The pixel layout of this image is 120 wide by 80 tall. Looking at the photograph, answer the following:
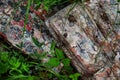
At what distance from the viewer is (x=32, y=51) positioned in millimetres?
3555

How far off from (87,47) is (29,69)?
75 centimetres

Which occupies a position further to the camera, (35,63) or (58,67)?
(58,67)

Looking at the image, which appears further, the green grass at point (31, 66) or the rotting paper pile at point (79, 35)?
the rotting paper pile at point (79, 35)

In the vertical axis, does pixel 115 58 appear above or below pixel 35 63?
below

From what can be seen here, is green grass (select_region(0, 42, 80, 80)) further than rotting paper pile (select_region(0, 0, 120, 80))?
No

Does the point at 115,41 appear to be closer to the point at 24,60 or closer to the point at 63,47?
the point at 63,47

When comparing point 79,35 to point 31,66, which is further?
point 79,35

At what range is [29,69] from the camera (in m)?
3.48

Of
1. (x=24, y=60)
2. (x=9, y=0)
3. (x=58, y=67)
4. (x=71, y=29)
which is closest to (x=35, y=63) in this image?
(x=24, y=60)

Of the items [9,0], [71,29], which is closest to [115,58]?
[71,29]

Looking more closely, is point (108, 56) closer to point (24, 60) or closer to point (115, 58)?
point (115, 58)

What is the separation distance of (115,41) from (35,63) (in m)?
1.06

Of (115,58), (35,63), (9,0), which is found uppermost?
(9,0)

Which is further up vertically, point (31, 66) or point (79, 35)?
point (79, 35)
